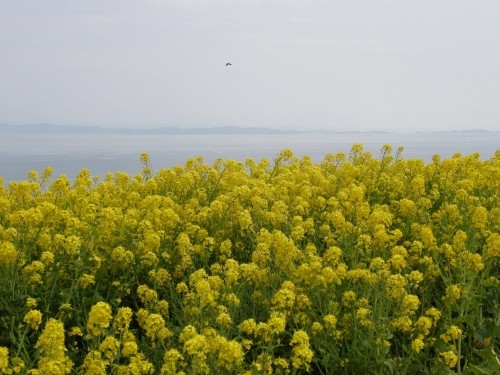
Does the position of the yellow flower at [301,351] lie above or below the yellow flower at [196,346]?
below

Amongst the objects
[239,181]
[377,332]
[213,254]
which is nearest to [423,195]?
[239,181]

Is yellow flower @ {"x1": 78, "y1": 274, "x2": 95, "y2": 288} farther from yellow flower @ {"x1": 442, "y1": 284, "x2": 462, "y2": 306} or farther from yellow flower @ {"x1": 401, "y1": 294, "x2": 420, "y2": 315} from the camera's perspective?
yellow flower @ {"x1": 442, "y1": 284, "x2": 462, "y2": 306}

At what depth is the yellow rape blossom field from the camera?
4.51m

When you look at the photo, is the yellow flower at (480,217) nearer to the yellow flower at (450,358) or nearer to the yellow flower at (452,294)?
the yellow flower at (452,294)

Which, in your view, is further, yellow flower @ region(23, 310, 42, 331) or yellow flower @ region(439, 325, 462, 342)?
yellow flower @ region(439, 325, 462, 342)

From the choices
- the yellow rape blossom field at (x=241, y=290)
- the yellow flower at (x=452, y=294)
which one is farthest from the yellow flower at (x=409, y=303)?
the yellow flower at (x=452, y=294)

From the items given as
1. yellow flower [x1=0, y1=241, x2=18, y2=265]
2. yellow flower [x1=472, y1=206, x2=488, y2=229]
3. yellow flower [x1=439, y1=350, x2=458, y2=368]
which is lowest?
yellow flower [x1=439, y1=350, x2=458, y2=368]

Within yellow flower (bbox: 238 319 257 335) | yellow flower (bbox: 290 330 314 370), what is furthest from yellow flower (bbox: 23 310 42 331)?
yellow flower (bbox: 290 330 314 370)

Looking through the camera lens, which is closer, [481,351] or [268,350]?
[268,350]

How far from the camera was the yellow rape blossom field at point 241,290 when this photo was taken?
451 cm

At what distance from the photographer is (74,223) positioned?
592 cm

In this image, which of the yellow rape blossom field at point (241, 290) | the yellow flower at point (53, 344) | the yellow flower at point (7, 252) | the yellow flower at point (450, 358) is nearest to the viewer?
the yellow flower at point (53, 344)

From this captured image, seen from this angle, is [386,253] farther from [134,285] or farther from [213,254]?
[134,285]

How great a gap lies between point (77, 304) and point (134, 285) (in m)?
0.61
